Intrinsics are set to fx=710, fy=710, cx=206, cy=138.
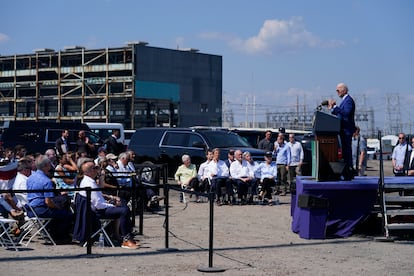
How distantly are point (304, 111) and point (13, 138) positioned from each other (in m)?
77.3

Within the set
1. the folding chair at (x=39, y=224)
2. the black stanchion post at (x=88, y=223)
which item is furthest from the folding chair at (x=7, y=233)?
the black stanchion post at (x=88, y=223)

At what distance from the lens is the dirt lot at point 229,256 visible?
9.13 m

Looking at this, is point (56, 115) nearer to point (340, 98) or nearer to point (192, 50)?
point (192, 50)

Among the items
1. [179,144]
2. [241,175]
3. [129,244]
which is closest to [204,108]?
[179,144]

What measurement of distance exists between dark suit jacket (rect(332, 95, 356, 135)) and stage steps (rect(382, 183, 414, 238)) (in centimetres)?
138

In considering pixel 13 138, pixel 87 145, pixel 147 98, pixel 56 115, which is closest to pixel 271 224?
pixel 87 145

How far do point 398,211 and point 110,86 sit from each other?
174 feet

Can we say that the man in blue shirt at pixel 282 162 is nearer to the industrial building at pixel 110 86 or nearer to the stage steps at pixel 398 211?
the stage steps at pixel 398 211

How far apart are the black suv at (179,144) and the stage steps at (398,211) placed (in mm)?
8685

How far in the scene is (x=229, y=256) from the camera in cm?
1027

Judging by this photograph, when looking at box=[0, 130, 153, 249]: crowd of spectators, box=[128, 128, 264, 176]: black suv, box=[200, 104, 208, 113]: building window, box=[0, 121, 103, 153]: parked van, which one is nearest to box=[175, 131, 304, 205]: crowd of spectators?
box=[128, 128, 264, 176]: black suv

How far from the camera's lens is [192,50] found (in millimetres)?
69625

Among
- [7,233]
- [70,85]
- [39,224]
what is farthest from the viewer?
[70,85]

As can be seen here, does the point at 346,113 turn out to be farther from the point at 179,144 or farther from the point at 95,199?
the point at 179,144
